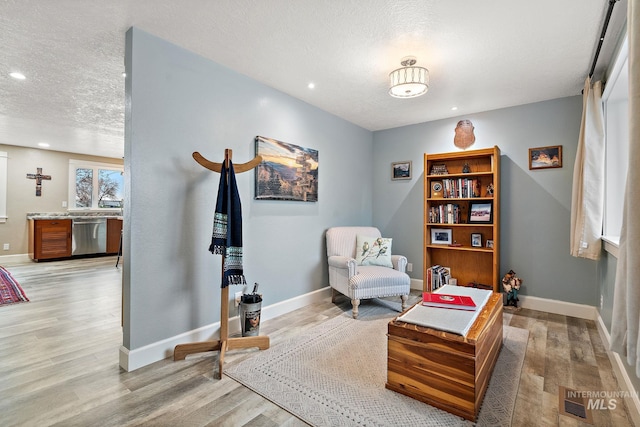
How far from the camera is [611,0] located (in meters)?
1.84

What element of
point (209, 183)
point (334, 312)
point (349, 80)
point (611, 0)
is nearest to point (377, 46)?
point (349, 80)

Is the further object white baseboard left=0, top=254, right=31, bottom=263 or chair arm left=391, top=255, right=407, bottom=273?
white baseboard left=0, top=254, right=31, bottom=263

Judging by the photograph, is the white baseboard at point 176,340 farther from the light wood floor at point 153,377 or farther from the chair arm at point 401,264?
Answer: the chair arm at point 401,264

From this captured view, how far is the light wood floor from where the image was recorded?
168 cm

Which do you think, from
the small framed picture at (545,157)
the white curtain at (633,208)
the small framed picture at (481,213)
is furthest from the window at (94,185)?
the white curtain at (633,208)

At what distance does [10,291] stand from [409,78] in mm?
5288

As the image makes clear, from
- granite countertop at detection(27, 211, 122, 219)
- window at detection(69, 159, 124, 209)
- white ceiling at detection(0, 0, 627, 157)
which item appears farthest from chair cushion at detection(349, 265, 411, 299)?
window at detection(69, 159, 124, 209)

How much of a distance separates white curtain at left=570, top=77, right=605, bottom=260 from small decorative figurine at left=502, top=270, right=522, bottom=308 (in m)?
0.78

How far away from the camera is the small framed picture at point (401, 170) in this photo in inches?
178

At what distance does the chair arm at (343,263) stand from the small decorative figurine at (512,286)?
6.04 ft

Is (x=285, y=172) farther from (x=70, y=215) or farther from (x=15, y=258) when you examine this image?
(x=15, y=258)

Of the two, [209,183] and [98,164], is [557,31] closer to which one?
[209,183]

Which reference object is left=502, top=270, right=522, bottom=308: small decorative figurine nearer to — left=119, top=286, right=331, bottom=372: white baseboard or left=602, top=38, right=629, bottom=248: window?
left=602, top=38, right=629, bottom=248: window

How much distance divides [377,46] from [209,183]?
1.75 m
